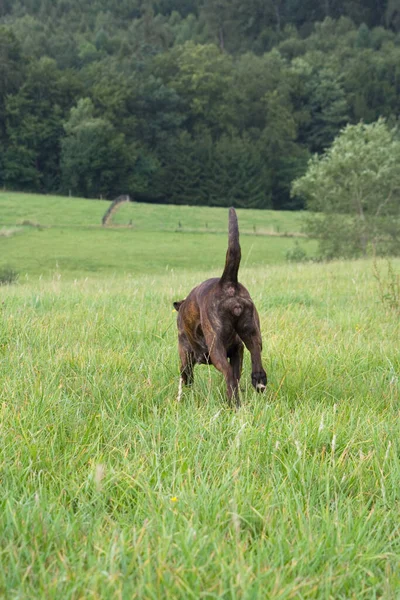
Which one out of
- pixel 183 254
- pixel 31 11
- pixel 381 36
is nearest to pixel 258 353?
pixel 183 254

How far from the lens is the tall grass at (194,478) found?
203 centimetres

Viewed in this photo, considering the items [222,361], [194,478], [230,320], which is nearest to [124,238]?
[230,320]

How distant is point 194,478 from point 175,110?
118 meters

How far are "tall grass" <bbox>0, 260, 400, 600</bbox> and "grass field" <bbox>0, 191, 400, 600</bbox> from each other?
0.01 metres

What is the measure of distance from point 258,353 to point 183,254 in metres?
41.2

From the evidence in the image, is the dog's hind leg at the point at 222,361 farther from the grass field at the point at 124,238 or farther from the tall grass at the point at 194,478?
the grass field at the point at 124,238

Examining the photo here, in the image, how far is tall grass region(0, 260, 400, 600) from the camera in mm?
2031

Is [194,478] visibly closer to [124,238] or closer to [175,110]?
[124,238]

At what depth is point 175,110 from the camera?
375 feet

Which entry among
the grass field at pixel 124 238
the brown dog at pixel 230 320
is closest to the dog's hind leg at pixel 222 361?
the brown dog at pixel 230 320

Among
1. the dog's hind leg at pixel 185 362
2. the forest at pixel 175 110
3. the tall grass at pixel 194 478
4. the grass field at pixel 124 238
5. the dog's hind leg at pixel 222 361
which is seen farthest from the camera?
the forest at pixel 175 110

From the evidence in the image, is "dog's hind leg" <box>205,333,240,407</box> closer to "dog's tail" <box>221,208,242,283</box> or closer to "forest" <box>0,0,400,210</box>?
"dog's tail" <box>221,208,242,283</box>

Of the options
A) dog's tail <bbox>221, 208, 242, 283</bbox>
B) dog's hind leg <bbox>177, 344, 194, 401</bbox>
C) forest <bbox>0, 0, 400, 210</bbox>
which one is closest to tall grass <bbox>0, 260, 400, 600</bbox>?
dog's hind leg <bbox>177, 344, 194, 401</bbox>

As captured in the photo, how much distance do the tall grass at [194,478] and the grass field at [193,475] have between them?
0.01m
